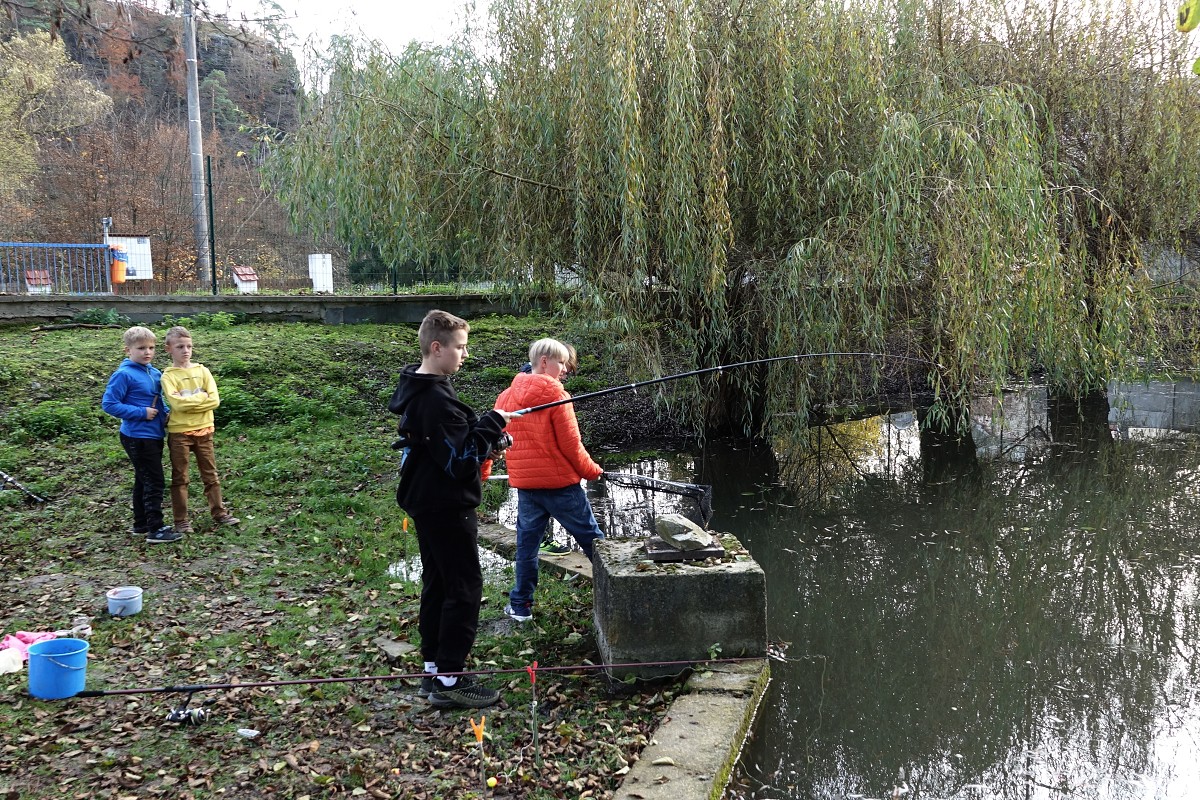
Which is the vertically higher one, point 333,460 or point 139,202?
point 139,202

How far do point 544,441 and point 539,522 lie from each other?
1.71ft

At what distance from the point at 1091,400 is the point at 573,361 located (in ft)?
41.3

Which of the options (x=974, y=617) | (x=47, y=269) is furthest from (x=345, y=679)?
(x=47, y=269)

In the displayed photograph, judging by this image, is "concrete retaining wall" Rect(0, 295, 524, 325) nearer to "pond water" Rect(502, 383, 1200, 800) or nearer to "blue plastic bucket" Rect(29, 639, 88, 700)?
"pond water" Rect(502, 383, 1200, 800)

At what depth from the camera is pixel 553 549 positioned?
23.5 feet

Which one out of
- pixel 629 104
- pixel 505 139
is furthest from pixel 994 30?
pixel 505 139

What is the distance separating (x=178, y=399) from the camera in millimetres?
7109

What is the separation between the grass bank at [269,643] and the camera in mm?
3969

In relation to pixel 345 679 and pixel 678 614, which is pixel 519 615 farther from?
pixel 345 679

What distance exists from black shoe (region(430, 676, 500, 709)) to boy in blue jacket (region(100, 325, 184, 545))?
3.56 m

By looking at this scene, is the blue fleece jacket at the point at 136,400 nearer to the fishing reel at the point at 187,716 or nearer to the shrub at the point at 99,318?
the fishing reel at the point at 187,716

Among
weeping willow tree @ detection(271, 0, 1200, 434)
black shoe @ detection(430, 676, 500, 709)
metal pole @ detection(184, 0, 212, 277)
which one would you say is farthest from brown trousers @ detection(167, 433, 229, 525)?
metal pole @ detection(184, 0, 212, 277)

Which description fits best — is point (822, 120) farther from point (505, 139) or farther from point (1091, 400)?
point (1091, 400)

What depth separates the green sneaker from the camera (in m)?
7.03
